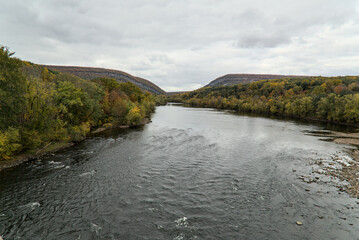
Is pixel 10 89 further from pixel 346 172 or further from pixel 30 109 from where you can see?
pixel 346 172

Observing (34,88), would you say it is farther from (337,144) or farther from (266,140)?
(337,144)

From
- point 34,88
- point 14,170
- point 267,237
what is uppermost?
point 34,88

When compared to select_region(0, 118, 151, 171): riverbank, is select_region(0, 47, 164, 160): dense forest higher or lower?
higher

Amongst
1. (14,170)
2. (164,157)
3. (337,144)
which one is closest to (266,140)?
(337,144)

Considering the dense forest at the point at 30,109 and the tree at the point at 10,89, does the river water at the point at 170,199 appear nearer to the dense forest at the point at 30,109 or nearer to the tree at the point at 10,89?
the dense forest at the point at 30,109

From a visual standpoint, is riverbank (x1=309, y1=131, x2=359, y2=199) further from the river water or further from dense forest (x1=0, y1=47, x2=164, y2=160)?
dense forest (x1=0, y1=47, x2=164, y2=160)

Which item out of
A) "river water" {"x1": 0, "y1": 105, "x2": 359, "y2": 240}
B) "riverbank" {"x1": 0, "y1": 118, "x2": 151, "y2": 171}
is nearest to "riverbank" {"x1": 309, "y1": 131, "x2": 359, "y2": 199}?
"river water" {"x1": 0, "y1": 105, "x2": 359, "y2": 240}

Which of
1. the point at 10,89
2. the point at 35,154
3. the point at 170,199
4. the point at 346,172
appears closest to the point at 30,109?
the point at 10,89

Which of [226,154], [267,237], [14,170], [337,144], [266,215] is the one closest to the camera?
[267,237]
